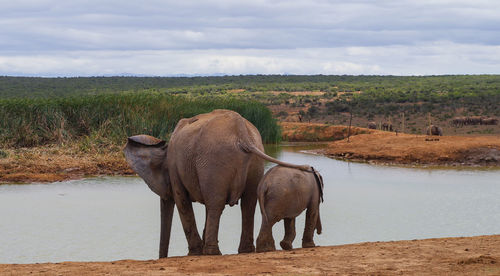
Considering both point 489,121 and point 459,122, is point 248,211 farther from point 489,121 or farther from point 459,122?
point 489,121

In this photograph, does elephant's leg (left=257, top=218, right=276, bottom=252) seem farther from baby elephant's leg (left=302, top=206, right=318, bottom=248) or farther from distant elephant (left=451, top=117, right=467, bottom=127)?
distant elephant (left=451, top=117, right=467, bottom=127)

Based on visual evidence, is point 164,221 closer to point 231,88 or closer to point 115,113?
point 115,113

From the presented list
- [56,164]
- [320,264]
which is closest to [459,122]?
[56,164]

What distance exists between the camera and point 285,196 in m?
7.48

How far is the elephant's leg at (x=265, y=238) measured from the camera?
302 inches

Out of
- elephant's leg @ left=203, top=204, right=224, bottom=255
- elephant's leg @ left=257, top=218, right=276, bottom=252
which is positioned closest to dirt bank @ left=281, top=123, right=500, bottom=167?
elephant's leg @ left=257, top=218, right=276, bottom=252

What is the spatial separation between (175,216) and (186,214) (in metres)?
5.72

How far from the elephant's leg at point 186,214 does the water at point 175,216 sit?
86.9 inches

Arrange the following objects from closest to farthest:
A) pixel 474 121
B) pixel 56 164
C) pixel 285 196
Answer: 1. pixel 285 196
2. pixel 56 164
3. pixel 474 121

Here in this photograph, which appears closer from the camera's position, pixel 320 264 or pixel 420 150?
pixel 320 264

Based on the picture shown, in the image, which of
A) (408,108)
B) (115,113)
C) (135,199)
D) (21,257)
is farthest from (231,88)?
(21,257)

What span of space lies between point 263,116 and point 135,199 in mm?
14379

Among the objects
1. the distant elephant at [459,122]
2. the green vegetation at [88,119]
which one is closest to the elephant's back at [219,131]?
the green vegetation at [88,119]

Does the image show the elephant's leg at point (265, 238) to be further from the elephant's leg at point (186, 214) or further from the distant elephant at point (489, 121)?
the distant elephant at point (489, 121)
